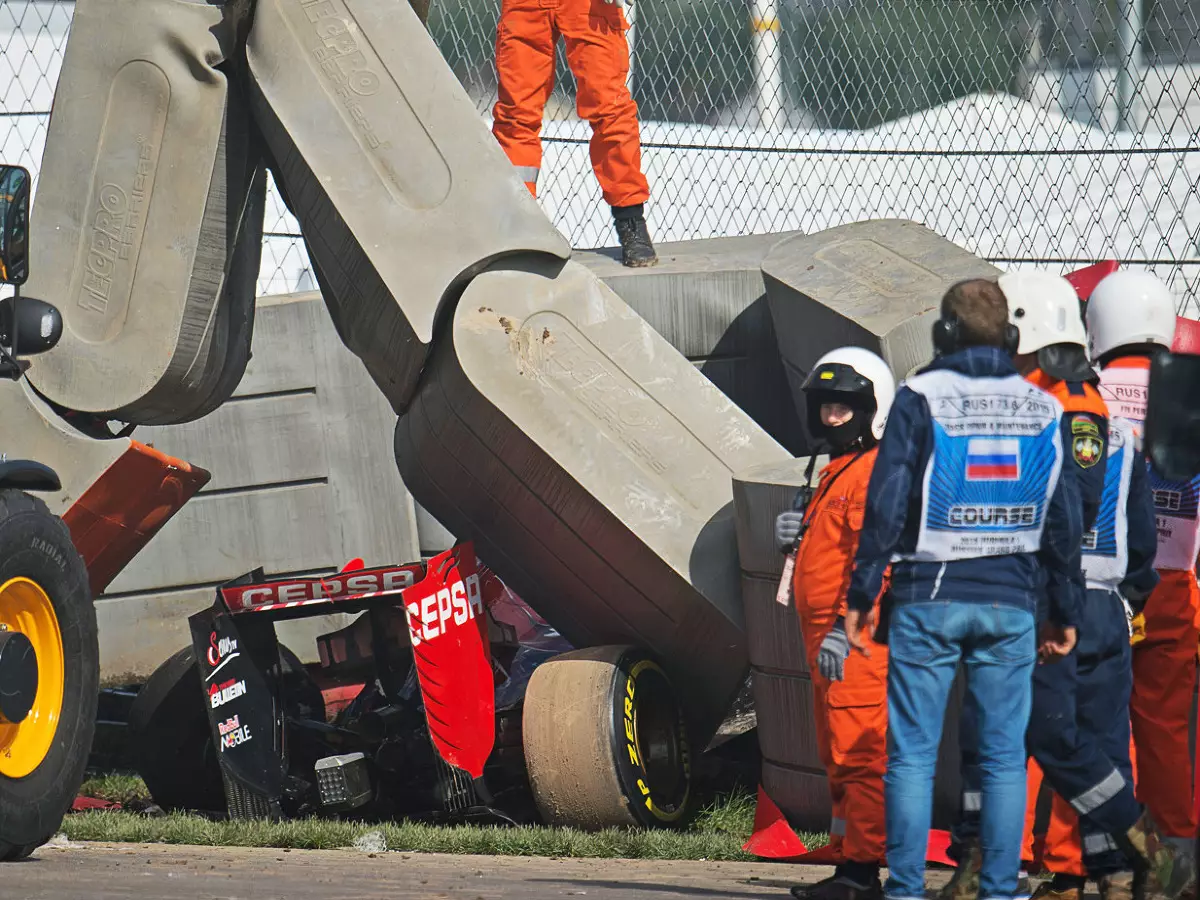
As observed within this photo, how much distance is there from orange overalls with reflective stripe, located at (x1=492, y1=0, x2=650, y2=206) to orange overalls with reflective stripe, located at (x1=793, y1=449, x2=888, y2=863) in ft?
10.1

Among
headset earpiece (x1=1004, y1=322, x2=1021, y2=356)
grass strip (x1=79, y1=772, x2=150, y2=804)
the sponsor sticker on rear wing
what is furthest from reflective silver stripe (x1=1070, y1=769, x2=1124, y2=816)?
grass strip (x1=79, y1=772, x2=150, y2=804)

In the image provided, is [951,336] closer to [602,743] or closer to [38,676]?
[602,743]

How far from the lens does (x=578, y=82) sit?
7738 mm

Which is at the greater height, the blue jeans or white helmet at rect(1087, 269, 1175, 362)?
white helmet at rect(1087, 269, 1175, 362)

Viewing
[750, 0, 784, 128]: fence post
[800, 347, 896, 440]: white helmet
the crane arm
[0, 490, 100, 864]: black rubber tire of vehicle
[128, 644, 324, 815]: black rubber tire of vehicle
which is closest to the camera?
[0, 490, 100, 864]: black rubber tire of vehicle

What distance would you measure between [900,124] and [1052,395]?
447cm

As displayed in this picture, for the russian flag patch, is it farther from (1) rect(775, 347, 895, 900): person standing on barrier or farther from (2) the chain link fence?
(2) the chain link fence

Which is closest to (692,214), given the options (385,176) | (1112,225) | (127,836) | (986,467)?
(1112,225)

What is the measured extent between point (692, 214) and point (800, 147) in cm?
71

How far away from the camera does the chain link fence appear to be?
796 centimetres

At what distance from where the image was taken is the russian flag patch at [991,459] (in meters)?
4.15

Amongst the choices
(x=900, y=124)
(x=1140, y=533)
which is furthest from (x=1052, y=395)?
(x=900, y=124)

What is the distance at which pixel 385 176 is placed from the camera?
20.8 feet

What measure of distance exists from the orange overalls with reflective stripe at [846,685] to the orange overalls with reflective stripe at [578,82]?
122 inches
